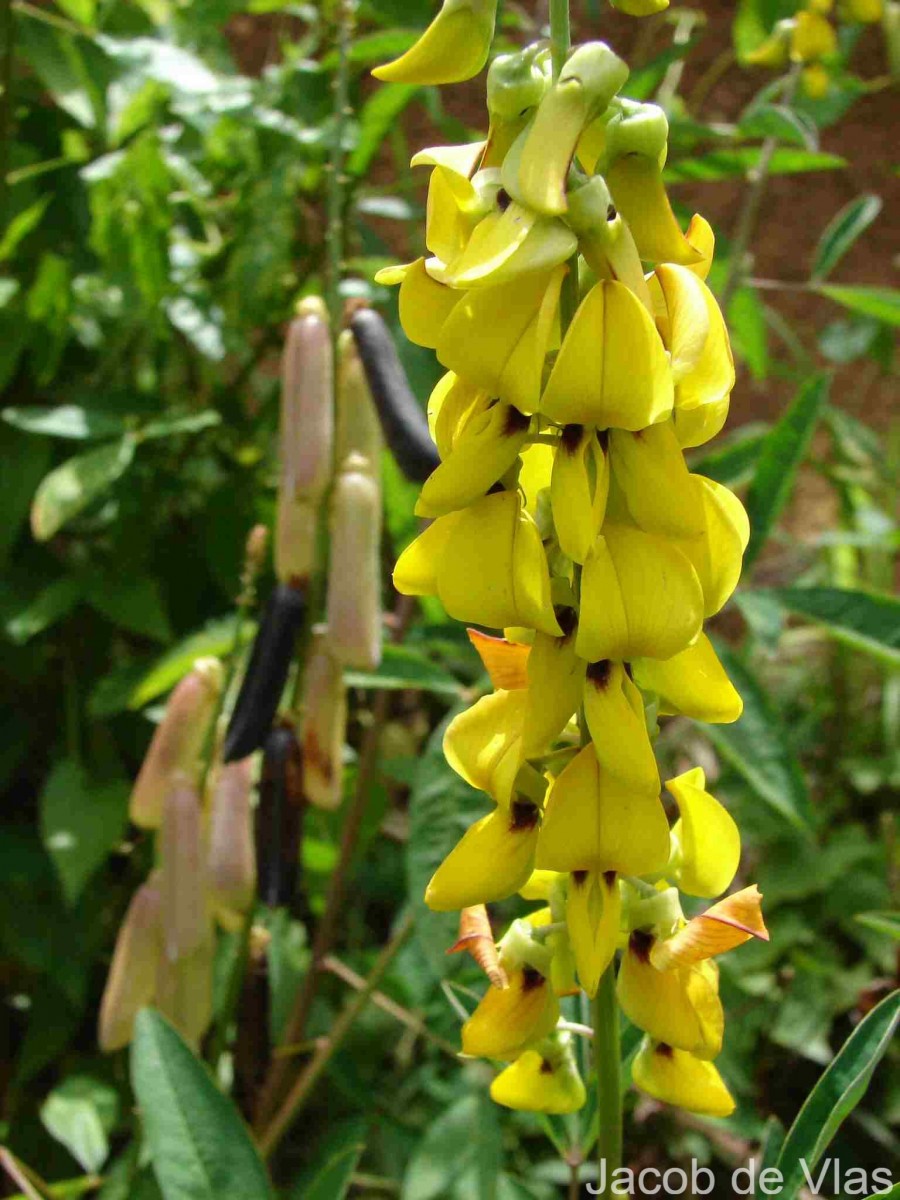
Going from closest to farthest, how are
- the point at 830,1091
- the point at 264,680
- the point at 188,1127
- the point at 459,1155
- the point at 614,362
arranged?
the point at 614,362 < the point at 830,1091 < the point at 188,1127 < the point at 264,680 < the point at 459,1155

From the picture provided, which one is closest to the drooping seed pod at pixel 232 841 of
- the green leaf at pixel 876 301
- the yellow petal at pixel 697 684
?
the yellow petal at pixel 697 684

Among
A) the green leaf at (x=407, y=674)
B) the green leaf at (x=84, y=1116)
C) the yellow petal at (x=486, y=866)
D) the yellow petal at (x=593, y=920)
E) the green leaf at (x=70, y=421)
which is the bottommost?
the green leaf at (x=84, y=1116)

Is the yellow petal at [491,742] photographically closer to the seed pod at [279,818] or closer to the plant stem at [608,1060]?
the plant stem at [608,1060]

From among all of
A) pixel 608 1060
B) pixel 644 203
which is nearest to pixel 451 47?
pixel 644 203

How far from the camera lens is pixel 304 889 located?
4.91 feet

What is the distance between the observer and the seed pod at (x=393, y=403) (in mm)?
1016

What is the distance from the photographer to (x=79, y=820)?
140cm

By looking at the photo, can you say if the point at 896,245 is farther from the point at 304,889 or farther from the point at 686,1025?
the point at 686,1025

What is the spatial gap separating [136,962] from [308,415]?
18.2 inches

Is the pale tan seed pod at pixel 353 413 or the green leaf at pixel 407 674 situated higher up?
the pale tan seed pod at pixel 353 413

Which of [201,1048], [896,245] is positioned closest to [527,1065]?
[201,1048]

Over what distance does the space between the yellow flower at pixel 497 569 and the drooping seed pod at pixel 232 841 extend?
554 millimetres

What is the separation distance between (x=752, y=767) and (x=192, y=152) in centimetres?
108

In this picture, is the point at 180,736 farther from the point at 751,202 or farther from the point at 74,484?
the point at 751,202
